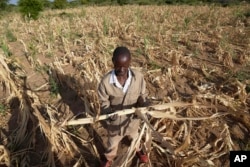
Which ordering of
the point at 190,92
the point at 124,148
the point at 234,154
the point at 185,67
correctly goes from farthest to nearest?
1. the point at 185,67
2. the point at 190,92
3. the point at 124,148
4. the point at 234,154

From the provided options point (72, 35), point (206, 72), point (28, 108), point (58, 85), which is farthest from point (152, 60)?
point (72, 35)

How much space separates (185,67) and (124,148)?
2.97 meters

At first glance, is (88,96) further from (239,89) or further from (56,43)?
(56,43)

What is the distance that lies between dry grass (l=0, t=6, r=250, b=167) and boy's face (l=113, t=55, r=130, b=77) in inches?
19.0

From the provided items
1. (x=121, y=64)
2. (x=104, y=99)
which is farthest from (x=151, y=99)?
(x=121, y=64)

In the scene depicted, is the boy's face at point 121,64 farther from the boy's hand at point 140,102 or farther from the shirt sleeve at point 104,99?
the boy's hand at point 140,102

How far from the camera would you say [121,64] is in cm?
254

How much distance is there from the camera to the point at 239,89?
427cm

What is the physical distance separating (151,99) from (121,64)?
1.66 metres

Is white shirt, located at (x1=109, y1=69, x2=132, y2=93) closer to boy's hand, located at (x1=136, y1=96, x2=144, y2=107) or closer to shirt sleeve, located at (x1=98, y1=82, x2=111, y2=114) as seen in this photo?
shirt sleeve, located at (x1=98, y1=82, x2=111, y2=114)

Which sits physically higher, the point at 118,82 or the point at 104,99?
the point at 118,82

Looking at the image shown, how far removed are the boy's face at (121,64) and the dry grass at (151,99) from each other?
482mm

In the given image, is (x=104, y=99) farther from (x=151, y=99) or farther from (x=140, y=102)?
(x=151, y=99)

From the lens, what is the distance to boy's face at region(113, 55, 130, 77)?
98.8 inches
